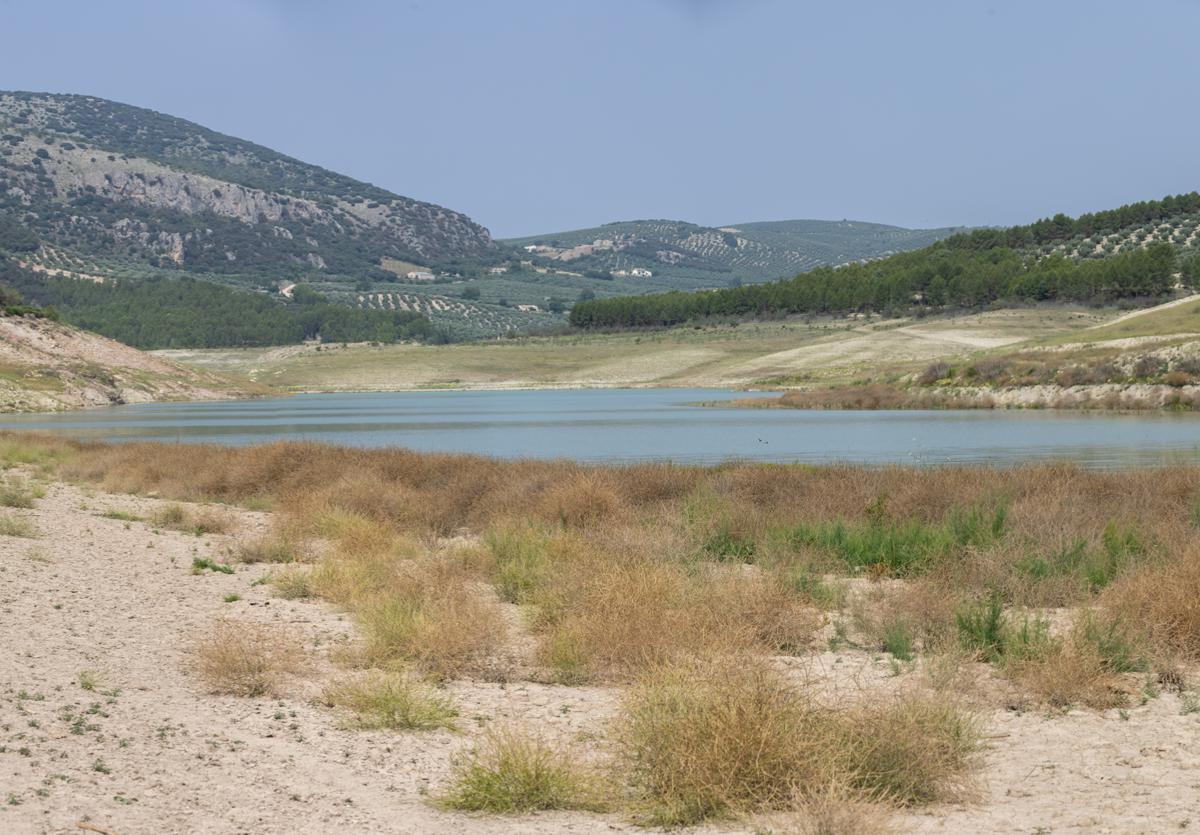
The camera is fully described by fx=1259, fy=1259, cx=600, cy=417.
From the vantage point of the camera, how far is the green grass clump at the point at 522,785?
7.41 metres

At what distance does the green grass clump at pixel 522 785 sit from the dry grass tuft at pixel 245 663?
3059 mm

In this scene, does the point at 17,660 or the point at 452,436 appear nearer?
the point at 17,660

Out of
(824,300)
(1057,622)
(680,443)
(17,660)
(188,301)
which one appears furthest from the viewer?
(188,301)

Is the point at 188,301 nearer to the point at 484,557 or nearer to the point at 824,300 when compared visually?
the point at 824,300

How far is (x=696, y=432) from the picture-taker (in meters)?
45.5

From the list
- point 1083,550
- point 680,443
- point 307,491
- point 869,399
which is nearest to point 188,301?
point 869,399

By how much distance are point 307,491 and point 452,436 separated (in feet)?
73.2

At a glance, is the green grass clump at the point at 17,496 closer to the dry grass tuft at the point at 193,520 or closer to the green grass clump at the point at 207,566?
the dry grass tuft at the point at 193,520

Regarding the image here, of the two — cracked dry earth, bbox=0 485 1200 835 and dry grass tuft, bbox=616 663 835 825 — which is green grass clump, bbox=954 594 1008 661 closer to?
cracked dry earth, bbox=0 485 1200 835

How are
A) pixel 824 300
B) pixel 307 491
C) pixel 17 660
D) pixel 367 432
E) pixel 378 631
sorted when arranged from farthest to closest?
pixel 824 300
pixel 367 432
pixel 307 491
pixel 378 631
pixel 17 660

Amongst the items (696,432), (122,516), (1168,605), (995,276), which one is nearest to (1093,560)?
(1168,605)

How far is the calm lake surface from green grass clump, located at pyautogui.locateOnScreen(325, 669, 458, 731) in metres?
20.6

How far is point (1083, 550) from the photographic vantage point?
14680 mm

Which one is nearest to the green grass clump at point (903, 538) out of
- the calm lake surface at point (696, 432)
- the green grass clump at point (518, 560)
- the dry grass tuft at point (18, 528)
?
the green grass clump at point (518, 560)
